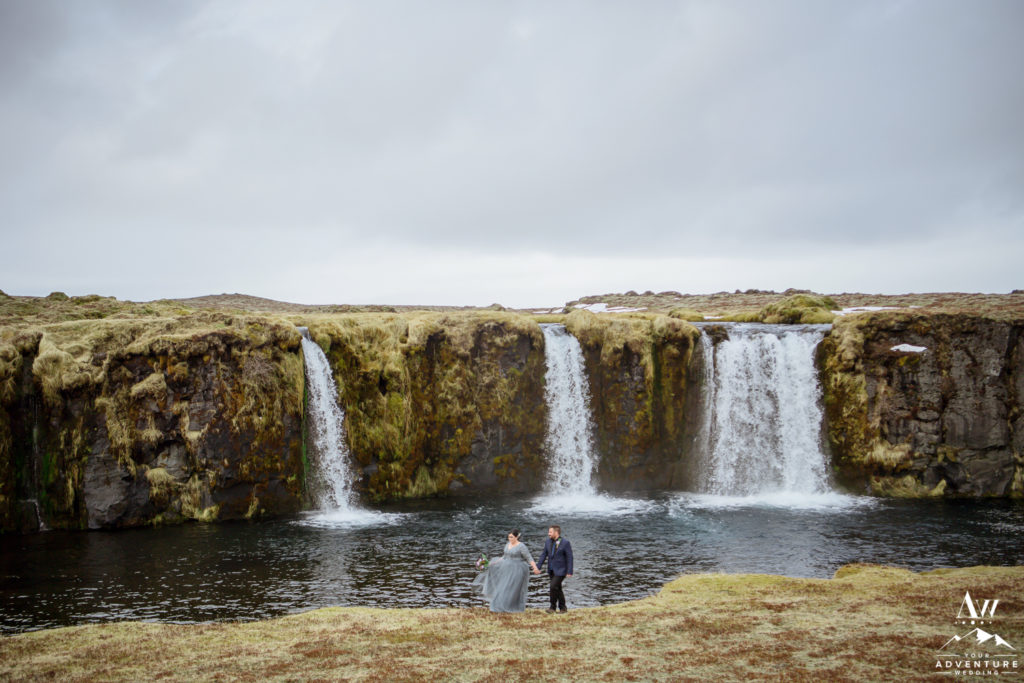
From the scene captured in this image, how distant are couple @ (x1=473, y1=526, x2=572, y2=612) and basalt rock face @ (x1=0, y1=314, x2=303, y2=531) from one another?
18.7 m

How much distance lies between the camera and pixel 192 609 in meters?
20.8

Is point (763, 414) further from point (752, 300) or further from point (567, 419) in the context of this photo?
point (752, 300)

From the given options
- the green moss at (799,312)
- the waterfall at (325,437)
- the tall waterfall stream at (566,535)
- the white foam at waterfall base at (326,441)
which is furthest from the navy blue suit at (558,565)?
the green moss at (799,312)

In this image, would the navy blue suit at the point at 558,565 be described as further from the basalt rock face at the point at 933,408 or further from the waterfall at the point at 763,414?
the basalt rock face at the point at 933,408

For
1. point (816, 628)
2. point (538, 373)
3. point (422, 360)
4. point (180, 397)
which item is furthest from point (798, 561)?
point (180, 397)

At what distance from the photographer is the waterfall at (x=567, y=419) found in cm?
3966

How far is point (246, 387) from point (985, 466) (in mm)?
37851

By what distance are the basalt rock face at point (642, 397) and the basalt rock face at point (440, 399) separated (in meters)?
3.36

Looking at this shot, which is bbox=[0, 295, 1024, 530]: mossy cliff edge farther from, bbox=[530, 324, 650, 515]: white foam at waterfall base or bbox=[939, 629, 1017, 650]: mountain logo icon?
bbox=[939, 629, 1017, 650]: mountain logo icon

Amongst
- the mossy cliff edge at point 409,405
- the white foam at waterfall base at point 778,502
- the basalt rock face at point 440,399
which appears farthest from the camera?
the basalt rock face at point 440,399

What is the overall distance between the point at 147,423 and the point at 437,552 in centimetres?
1490

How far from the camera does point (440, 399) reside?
38.8m

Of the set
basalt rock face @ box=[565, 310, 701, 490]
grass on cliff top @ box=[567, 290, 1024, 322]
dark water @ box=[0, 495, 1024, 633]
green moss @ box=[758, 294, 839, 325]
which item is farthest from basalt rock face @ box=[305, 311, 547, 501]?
grass on cliff top @ box=[567, 290, 1024, 322]

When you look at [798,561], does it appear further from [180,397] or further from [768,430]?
[180,397]
